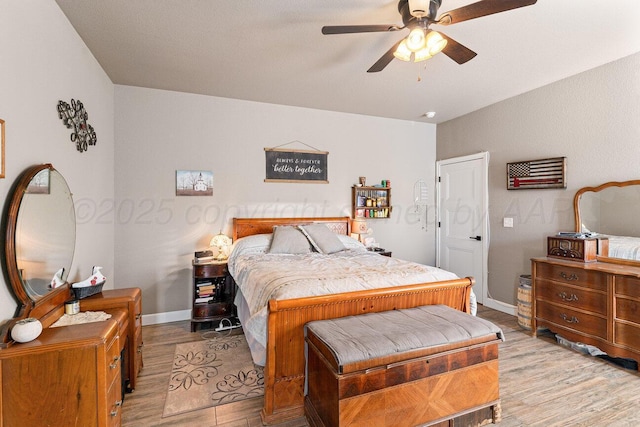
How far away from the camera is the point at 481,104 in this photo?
159 inches

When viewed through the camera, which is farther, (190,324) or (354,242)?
(354,242)

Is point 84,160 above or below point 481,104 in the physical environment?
below

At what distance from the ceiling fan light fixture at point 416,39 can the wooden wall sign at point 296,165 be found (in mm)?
2344

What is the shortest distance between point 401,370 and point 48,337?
1821mm

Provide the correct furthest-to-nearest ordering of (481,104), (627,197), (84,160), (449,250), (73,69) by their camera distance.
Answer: (449,250)
(481,104)
(627,197)
(84,160)
(73,69)

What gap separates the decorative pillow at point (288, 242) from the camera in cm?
334

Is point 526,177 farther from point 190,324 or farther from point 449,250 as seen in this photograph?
point 190,324

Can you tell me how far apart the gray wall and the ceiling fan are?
1979mm

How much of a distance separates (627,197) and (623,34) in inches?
57.8

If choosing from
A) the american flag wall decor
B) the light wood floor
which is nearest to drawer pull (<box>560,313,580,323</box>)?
the light wood floor

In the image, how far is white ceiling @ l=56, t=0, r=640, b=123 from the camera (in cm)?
209

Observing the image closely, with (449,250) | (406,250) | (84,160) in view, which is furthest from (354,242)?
(84,160)

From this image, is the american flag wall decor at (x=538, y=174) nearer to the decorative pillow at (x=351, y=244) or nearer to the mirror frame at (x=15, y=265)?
the decorative pillow at (x=351, y=244)

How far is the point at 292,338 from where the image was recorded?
1.93m
